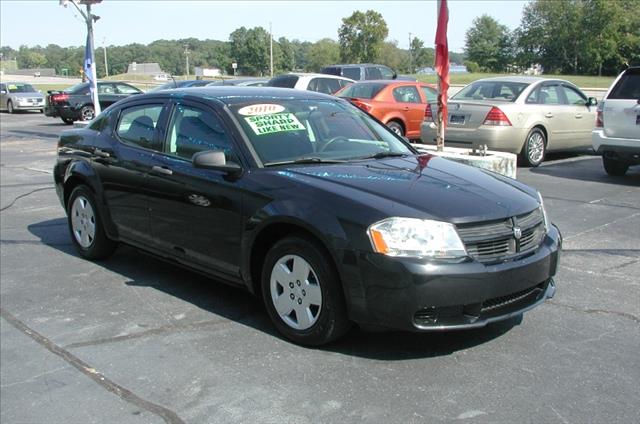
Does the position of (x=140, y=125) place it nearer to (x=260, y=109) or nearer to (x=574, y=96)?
(x=260, y=109)

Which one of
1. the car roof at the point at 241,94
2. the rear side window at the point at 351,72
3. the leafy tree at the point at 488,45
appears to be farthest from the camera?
the leafy tree at the point at 488,45

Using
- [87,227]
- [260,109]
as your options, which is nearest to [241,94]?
[260,109]

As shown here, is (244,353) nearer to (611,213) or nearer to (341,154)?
(341,154)

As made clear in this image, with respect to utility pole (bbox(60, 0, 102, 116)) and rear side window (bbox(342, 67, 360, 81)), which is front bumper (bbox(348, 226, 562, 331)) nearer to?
utility pole (bbox(60, 0, 102, 116))

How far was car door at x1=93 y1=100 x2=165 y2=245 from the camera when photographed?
17.5 feet

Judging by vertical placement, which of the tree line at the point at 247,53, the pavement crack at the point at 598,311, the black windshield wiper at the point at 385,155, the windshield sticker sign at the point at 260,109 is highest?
the tree line at the point at 247,53

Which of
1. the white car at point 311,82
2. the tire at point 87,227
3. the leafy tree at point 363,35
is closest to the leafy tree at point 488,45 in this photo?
the leafy tree at point 363,35

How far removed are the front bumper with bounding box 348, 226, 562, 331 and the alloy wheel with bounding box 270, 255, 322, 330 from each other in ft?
1.04

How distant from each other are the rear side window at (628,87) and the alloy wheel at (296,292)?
769 cm

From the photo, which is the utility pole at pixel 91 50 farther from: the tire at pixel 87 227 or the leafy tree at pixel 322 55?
the leafy tree at pixel 322 55

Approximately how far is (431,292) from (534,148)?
8.70 m

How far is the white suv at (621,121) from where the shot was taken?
31.8 ft

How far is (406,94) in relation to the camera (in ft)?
47.0

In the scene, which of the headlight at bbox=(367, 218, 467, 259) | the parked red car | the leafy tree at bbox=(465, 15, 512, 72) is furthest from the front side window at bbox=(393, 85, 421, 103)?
the leafy tree at bbox=(465, 15, 512, 72)
